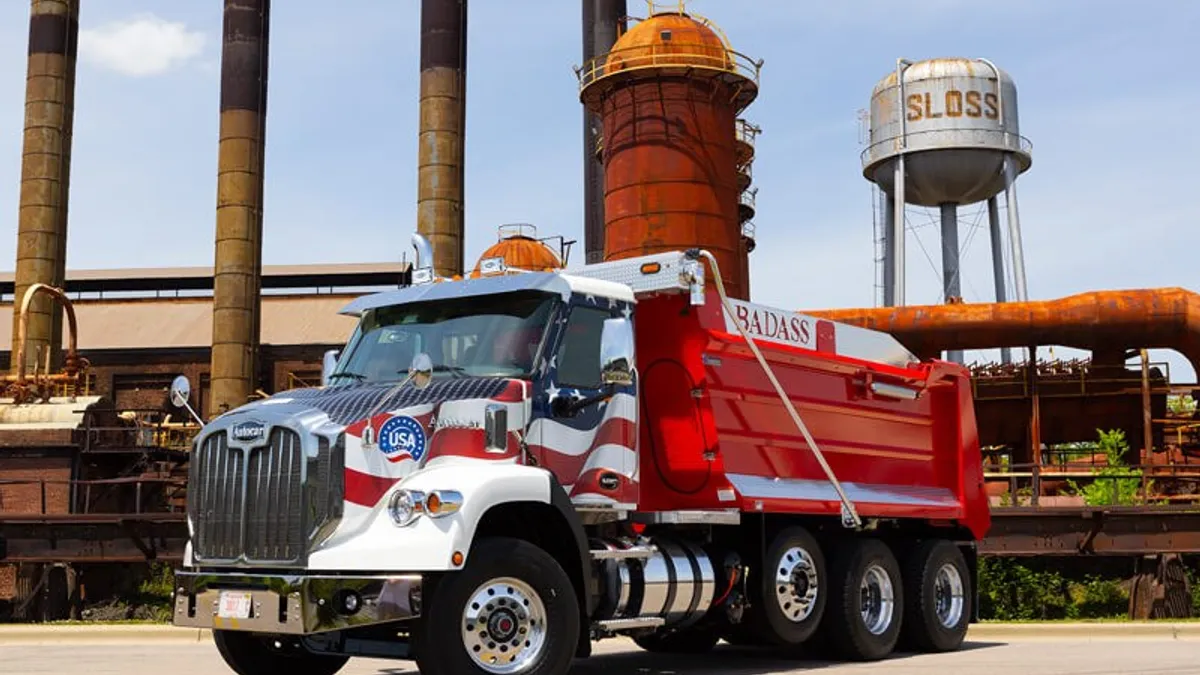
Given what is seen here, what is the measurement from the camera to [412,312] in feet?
35.6

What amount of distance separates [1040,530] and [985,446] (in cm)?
1618

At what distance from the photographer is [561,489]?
9.72m

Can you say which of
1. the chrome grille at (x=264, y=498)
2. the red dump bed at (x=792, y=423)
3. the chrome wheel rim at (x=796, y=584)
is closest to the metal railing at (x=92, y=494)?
the red dump bed at (x=792, y=423)

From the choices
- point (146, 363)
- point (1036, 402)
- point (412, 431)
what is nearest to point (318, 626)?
point (412, 431)

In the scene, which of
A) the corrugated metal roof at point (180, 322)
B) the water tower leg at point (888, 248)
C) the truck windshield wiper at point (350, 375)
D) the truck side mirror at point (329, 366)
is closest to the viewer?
the truck windshield wiper at point (350, 375)

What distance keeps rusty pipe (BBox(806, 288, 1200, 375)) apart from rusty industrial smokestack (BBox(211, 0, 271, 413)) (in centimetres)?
2118

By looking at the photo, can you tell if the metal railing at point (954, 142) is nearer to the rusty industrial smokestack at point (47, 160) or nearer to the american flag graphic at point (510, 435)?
the rusty industrial smokestack at point (47, 160)

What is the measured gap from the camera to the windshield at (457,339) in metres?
10.1

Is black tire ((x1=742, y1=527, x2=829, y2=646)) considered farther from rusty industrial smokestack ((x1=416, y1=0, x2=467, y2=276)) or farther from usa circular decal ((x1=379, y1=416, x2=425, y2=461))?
rusty industrial smokestack ((x1=416, y1=0, x2=467, y2=276))

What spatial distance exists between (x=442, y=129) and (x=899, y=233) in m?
16.4

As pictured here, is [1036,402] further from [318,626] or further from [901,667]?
[318,626]

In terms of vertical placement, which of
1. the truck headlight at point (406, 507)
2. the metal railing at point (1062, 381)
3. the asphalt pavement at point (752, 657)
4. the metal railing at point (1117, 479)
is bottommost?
the asphalt pavement at point (752, 657)

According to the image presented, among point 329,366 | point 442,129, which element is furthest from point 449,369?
point 442,129

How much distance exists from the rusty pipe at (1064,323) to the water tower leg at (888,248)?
15.3 m
